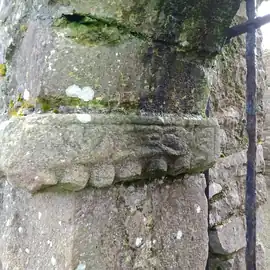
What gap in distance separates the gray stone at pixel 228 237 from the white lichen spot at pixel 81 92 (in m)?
0.71

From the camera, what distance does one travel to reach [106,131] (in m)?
0.76

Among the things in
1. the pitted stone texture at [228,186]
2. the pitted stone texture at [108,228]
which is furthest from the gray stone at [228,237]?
the pitted stone texture at [108,228]

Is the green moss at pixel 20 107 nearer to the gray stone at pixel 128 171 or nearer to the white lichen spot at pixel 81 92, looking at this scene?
the white lichen spot at pixel 81 92

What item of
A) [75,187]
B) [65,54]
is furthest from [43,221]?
[65,54]

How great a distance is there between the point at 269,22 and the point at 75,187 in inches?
25.1

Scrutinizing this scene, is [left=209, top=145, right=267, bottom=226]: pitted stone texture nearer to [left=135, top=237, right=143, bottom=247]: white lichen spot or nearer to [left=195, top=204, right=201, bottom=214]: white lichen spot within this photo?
[left=195, top=204, right=201, bottom=214]: white lichen spot

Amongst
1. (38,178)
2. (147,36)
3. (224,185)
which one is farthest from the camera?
(224,185)

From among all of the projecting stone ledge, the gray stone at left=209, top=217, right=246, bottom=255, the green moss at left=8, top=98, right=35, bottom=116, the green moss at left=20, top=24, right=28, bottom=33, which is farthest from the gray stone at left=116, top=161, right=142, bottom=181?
the gray stone at left=209, top=217, right=246, bottom=255

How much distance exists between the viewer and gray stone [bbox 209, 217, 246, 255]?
48.4 inches

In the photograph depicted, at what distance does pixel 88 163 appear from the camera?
74 centimetres

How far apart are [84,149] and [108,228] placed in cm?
20

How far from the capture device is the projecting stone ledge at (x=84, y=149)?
710 millimetres

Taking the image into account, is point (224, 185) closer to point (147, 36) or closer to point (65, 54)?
point (147, 36)

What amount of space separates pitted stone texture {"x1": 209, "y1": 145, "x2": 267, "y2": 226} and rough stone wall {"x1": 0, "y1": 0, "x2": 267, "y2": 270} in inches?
10.0
